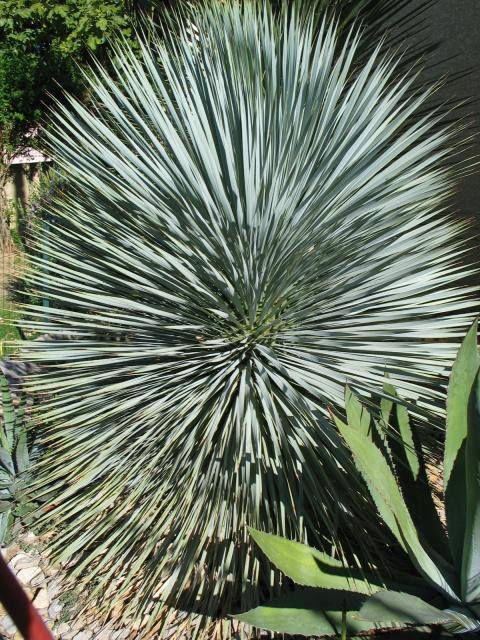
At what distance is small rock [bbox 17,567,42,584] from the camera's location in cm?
263

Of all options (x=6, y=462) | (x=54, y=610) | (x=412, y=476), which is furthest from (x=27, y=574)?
(x=412, y=476)

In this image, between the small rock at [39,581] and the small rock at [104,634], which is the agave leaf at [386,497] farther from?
the small rock at [39,581]

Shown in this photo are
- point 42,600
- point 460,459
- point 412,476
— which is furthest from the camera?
point 42,600

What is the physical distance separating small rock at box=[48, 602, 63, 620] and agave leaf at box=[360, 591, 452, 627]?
1488 millimetres

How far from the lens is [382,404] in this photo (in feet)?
5.99

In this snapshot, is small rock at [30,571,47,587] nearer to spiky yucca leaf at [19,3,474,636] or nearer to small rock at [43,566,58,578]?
small rock at [43,566,58,578]

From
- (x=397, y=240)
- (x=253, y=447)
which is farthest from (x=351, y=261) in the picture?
(x=253, y=447)

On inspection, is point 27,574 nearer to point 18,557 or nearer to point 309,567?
point 18,557

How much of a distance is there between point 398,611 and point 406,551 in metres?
0.17

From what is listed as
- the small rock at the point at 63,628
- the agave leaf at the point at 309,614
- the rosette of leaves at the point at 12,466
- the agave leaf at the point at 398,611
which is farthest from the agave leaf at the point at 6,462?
the agave leaf at the point at 398,611

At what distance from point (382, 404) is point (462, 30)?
4323 mm

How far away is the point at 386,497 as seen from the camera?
1527 millimetres

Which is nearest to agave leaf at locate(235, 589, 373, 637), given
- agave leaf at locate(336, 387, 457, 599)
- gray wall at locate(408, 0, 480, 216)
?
agave leaf at locate(336, 387, 457, 599)

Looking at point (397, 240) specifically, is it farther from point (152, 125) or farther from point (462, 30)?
point (462, 30)
